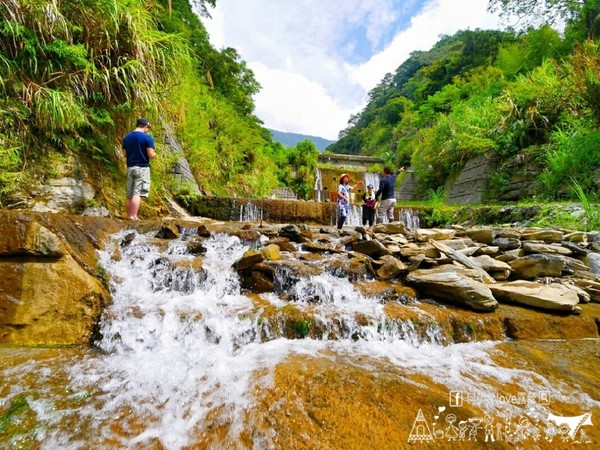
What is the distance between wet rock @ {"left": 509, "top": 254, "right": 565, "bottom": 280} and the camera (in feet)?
12.2

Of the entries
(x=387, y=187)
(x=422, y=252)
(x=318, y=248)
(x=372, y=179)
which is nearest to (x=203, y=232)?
(x=318, y=248)

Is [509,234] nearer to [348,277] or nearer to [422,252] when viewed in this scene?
[422,252]

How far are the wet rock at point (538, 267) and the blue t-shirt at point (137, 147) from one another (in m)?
6.04

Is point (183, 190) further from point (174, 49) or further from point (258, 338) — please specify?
point (258, 338)

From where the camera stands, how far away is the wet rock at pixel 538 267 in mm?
3717

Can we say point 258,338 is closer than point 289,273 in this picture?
Yes

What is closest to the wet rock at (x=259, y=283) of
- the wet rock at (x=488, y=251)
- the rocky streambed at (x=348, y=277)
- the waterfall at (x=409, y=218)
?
the rocky streambed at (x=348, y=277)

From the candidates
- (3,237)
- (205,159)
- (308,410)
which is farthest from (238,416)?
(205,159)

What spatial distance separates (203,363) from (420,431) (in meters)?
1.51

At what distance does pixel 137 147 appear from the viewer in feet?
16.0

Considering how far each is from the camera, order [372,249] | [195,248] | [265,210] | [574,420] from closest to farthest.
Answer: [574,420] → [195,248] → [372,249] → [265,210]

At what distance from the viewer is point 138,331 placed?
250 cm

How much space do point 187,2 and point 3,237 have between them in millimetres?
17132

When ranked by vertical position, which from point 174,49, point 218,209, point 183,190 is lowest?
point 218,209
